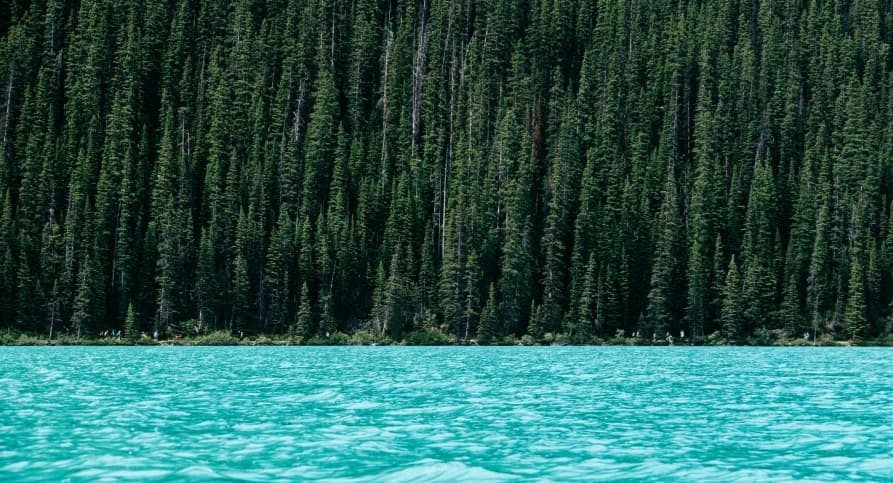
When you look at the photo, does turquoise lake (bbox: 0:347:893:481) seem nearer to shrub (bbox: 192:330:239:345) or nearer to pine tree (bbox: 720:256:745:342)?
shrub (bbox: 192:330:239:345)

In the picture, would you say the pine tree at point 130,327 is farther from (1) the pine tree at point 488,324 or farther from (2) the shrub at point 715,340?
(2) the shrub at point 715,340

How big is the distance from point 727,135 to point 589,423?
430ft

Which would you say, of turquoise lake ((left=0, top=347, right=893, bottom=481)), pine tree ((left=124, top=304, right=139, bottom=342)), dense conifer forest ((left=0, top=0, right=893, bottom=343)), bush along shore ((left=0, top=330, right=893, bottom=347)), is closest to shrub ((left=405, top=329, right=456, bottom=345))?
bush along shore ((left=0, top=330, right=893, bottom=347))

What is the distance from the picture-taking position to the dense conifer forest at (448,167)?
10731 cm

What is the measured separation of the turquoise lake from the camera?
1468 centimetres

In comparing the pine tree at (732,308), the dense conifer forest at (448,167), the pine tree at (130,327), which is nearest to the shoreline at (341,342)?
the pine tree at (130,327)

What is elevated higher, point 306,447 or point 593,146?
point 593,146

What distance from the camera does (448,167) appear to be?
138125 mm

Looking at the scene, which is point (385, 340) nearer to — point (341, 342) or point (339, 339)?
point (341, 342)

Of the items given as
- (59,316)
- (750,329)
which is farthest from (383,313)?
(750,329)

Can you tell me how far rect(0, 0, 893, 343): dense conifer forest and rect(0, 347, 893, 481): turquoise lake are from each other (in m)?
69.6

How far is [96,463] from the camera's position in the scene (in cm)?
1488

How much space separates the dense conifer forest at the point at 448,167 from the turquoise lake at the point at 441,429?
6960 cm

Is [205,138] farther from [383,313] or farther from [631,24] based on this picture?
[631,24]
